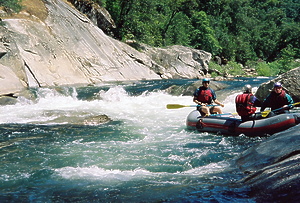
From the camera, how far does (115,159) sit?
5.67m

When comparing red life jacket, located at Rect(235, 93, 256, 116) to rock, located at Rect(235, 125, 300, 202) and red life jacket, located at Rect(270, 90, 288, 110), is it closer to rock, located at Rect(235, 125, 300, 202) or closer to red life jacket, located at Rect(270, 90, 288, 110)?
red life jacket, located at Rect(270, 90, 288, 110)

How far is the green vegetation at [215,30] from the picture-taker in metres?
27.2

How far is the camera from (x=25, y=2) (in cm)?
1994

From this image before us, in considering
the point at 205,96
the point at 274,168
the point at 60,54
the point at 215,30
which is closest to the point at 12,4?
the point at 60,54

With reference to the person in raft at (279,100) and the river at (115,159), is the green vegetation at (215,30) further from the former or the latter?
the person in raft at (279,100)

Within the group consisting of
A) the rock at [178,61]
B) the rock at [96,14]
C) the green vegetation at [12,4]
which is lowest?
the rock at [178,61]

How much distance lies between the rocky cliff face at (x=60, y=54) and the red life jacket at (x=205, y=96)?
7917 mm

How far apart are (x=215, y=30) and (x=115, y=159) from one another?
117 ft

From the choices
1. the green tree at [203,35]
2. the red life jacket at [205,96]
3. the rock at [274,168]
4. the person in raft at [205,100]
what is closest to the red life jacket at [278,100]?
the person in raft at [205,100]

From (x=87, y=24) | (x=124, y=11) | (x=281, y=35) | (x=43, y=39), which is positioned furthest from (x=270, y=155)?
(x=281, y=35)

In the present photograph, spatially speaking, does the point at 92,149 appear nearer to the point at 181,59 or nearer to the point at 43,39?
the point at 43,39

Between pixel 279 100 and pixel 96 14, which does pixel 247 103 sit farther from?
pixel 96 14

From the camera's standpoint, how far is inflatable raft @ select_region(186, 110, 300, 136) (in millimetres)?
6820

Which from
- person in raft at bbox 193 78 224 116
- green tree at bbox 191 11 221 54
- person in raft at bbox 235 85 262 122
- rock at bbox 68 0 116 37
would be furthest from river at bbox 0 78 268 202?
green tree at bbox 191 11 221 54
